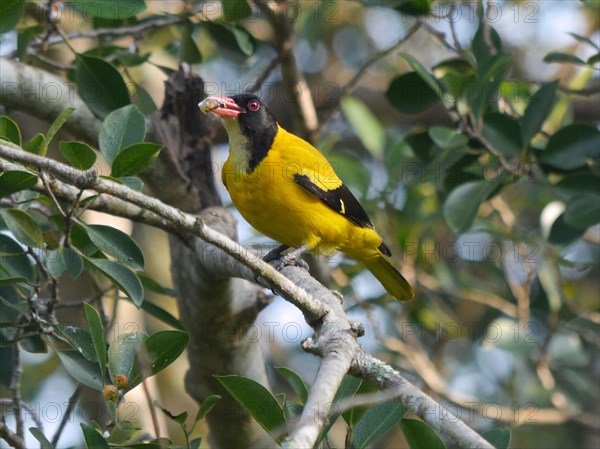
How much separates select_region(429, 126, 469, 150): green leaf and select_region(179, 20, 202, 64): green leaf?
4.32 ft

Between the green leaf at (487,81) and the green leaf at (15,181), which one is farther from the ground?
the green leaf at (487,81)

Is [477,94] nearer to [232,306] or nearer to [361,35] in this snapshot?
[232,306]

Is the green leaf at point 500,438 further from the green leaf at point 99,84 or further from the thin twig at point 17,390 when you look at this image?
the green leaf at point 99,84

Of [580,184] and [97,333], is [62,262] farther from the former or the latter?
[580,184]

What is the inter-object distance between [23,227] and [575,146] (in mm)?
2524

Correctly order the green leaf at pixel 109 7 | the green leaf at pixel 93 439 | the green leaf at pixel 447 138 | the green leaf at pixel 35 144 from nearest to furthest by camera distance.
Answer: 1. the green leaf at pixel 93 439
2. the green leaf at pixel 35 144
3. the green leaf at pixel 109 7
4. the green leaf at pixel 447 138

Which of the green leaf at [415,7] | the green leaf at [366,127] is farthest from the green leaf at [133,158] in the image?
the green leaf at [366,127]

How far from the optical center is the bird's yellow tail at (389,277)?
16.4 feet

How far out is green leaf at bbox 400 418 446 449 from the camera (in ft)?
7.88

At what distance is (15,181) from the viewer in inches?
104

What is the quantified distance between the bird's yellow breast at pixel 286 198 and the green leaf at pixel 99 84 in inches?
29.3

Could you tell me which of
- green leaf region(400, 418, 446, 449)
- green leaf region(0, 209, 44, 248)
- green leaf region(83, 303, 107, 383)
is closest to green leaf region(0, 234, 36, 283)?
green leaf region(0, 209, 44, 248)

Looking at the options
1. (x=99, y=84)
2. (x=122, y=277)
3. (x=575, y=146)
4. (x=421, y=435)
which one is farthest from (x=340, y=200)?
(x=421, y=435)

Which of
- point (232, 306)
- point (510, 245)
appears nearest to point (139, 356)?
point (232, 306)
